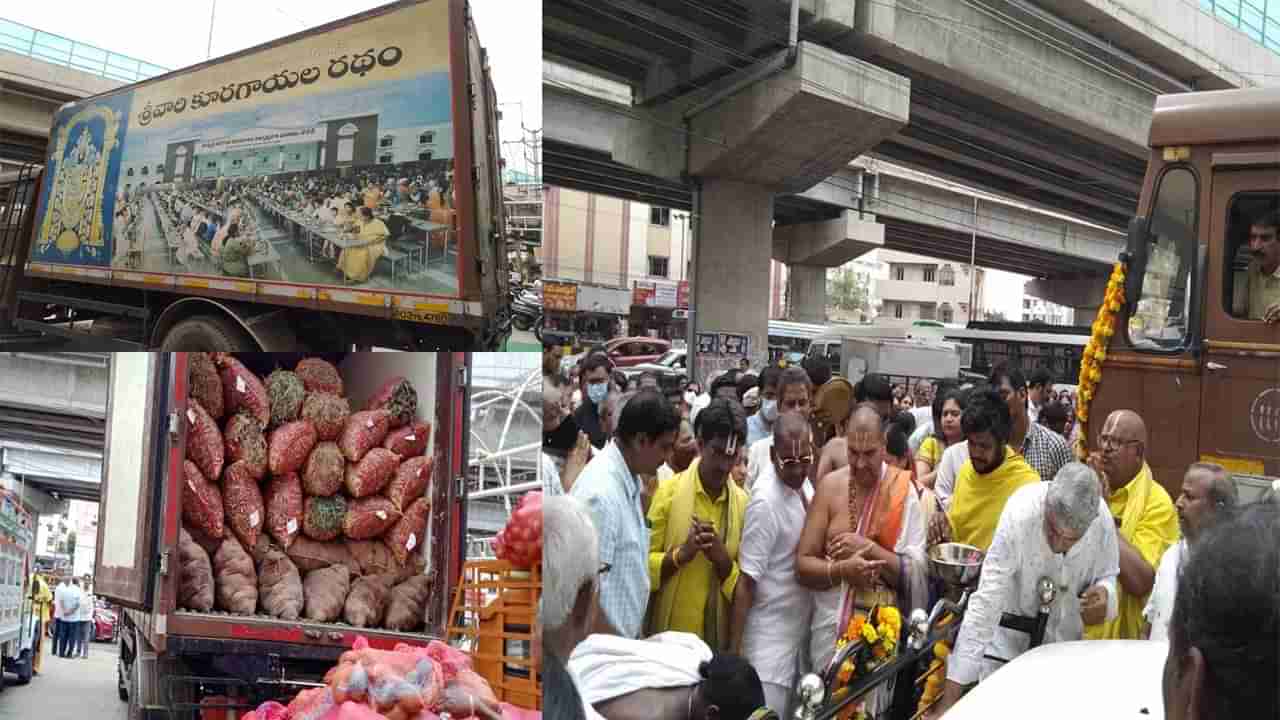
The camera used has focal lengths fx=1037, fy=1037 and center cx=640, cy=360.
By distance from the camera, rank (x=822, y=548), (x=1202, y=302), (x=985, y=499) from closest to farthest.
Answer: (x=1202, y=302), (x=822, y=548), (x=985, y=499)

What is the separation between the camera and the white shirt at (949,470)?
2.82m

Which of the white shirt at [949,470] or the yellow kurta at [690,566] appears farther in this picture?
the white shirt at [949,470]

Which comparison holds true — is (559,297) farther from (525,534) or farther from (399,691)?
(399,691)

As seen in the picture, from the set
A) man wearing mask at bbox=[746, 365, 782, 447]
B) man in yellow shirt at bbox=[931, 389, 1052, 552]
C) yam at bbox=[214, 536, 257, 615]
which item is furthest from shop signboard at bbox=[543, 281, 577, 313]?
man in yellow shirt at bbox=[931, 389, 1052, 552]

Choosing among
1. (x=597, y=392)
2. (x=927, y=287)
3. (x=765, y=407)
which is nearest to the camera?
(x=597, y=392)

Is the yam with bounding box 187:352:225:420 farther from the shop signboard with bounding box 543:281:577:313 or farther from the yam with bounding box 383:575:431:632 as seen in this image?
the shop signboard with bounding box 543:281:577:313

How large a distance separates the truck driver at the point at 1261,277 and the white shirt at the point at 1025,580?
17.7 inches

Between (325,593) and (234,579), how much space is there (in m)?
0.13

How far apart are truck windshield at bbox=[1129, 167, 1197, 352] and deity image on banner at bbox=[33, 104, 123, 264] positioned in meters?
1.82

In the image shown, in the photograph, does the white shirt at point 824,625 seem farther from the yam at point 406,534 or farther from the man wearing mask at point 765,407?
the yam at point 406,534

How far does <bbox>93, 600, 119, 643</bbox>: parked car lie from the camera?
1426mm

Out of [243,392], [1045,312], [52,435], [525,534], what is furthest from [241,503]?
[1045,312]

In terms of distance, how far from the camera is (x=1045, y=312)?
2.66 m

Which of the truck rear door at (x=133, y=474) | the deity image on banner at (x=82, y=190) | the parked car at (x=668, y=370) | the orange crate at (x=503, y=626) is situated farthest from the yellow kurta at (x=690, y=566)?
the deity image on banner at (x=82, y=190)
